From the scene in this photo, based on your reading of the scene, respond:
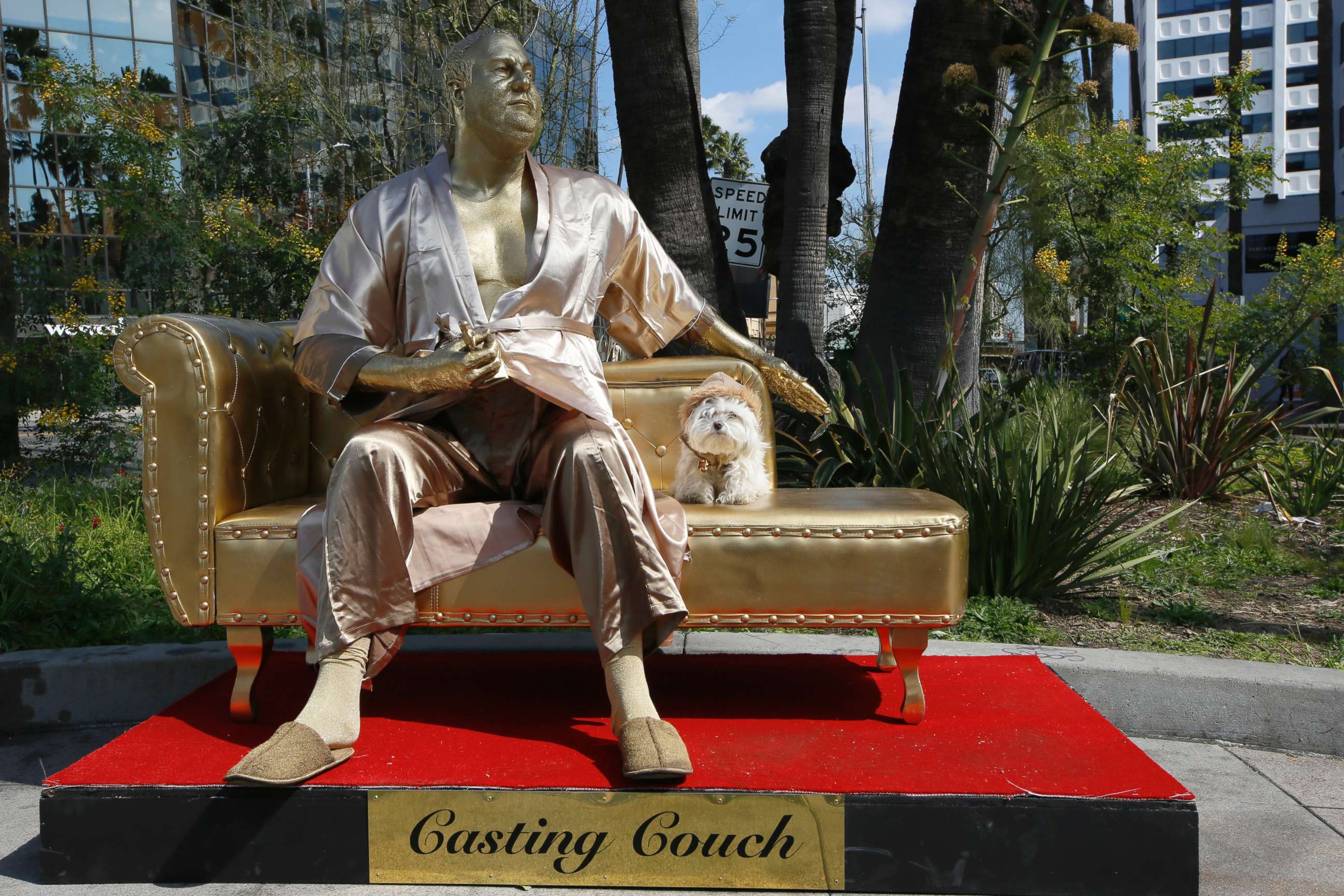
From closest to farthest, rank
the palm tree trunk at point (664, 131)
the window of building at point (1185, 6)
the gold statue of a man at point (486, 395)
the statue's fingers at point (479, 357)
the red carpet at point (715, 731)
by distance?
the red carpet at point (715, 731), the gold statue of a man at point (486, 395), the statue's fingers at point (479, 357), the palm tree trunk at point (664, 131), the window of building at point (1185, 6)

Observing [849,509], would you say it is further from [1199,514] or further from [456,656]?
[1199,514]

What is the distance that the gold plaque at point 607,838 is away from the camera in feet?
7.59

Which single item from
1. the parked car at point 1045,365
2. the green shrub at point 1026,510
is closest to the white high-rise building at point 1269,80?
the parked car at point 1045,365

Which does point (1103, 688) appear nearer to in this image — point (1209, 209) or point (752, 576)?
point (752, 576)

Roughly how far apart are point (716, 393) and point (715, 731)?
3.61 ft

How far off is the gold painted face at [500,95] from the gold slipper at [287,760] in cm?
177

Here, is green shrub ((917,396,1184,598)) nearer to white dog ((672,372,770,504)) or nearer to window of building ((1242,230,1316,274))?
white dog ((672,372,770,504))

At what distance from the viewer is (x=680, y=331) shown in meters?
3.67

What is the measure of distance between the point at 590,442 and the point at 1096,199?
12067mm

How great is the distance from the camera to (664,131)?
18.5ft

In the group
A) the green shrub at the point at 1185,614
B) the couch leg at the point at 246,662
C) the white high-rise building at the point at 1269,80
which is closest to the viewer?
the couch leg at the point at 246,662

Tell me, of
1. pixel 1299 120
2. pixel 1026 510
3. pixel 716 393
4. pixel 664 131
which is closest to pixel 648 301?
pixel 716 393

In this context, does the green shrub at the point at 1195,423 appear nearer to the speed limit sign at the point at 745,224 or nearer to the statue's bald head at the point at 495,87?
the speed limit sign at the point at 745,224

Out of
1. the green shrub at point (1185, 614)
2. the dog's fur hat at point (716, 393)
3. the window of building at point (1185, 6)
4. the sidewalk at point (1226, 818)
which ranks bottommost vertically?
the sidewalk at point (1226, 818)
